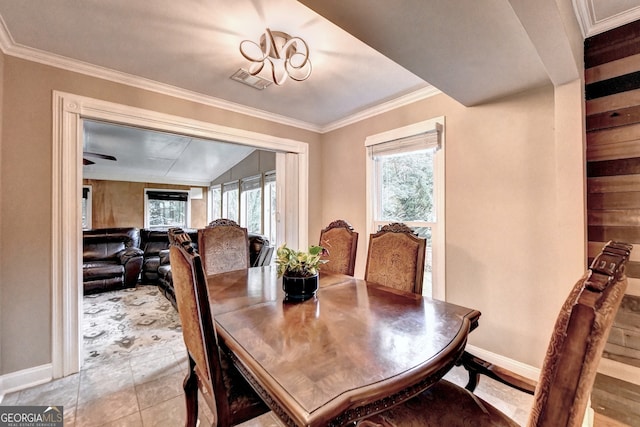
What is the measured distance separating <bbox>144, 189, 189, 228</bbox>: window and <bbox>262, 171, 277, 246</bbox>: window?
11.6 ft

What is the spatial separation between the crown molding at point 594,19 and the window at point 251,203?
4961mm

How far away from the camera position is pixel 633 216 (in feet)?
5.12

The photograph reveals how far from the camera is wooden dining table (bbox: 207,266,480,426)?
76 cm

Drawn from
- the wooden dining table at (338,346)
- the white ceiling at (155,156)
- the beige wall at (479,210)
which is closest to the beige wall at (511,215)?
the beige wall at (479,210)

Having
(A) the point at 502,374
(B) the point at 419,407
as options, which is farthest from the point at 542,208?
(B) the point at 419,407

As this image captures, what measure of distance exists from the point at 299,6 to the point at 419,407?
2067mm

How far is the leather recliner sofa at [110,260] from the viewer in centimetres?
416

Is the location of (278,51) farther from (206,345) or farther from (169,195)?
(169,195)

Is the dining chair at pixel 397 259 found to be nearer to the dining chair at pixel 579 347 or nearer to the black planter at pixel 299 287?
the black planter at pixel 299 287

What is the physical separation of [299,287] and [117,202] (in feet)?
24.1

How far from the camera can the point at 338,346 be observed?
1012mm

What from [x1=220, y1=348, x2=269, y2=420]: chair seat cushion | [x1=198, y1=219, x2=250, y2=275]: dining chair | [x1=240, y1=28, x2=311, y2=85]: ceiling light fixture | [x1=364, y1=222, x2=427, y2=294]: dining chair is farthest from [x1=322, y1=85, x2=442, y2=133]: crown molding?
[x1=220, y1=348, x2=269, y2=420]: chair seat cushion

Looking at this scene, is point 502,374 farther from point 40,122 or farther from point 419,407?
point 40,122

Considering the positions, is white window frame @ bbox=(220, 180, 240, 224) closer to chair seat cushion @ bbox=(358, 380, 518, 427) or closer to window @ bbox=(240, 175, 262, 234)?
window @ bbox=(240, 175, 262, 234)
